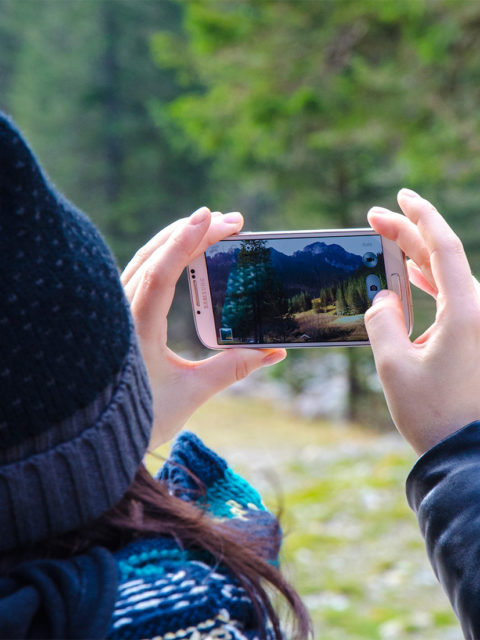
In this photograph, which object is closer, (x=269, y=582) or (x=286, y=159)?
(x=269, y=582)

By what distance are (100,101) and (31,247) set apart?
16985mm

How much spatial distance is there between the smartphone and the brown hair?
632 mm

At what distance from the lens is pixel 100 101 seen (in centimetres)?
1680

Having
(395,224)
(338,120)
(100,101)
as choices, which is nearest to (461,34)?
(338,120)

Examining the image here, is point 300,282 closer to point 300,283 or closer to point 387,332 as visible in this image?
point 300,283

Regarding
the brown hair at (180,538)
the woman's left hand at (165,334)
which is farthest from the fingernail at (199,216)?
the brown hair at (180,538)

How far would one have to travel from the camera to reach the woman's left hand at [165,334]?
4.50 feet

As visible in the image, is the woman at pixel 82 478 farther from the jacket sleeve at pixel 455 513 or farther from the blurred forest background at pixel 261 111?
the blurred forest background at pixel 261 111

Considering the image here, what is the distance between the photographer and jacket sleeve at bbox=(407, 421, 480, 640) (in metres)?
1.03

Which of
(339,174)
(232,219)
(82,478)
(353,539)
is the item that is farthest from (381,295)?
(339,174)

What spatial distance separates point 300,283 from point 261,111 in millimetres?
5350

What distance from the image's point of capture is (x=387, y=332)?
1.27m

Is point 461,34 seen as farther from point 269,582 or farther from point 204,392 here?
point 269,582

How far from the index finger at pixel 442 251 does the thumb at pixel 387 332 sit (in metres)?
0.11
